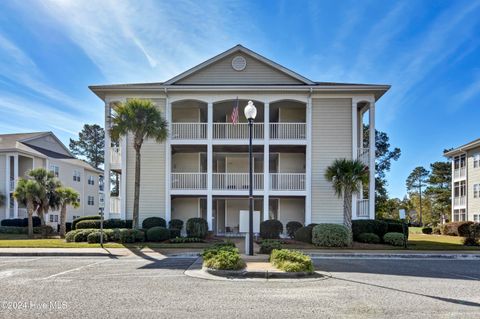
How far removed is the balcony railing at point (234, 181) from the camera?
23.4 meters

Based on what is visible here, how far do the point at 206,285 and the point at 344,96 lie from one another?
1730cm

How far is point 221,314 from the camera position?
648 cm

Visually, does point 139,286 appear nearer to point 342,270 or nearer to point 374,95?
point 342,270

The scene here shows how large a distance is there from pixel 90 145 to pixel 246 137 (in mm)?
45022

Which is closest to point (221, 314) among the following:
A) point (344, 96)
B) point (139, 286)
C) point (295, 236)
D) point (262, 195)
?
point (139, 286)

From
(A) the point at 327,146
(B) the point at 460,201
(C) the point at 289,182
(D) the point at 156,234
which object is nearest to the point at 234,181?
(C) the point at 289,182

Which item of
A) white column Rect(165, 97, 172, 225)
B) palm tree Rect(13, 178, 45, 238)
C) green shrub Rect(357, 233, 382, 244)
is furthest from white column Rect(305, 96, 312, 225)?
palm tree Rect(13, 178, 45, 238)

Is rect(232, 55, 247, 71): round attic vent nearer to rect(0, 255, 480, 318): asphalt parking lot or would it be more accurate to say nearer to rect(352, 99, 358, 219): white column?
rect(352, 99, 358, 219): white column

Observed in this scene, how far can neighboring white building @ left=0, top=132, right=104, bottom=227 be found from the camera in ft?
105

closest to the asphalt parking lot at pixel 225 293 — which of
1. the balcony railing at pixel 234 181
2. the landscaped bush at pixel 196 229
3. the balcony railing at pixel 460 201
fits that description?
the landscaped bush at pixel 196 229

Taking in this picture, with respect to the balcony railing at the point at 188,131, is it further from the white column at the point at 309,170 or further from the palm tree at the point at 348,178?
the palm tree at the point at 348,178

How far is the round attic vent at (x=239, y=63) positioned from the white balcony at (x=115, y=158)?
360 inches

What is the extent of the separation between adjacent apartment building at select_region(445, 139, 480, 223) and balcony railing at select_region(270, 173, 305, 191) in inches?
808

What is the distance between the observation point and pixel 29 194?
22953mm
